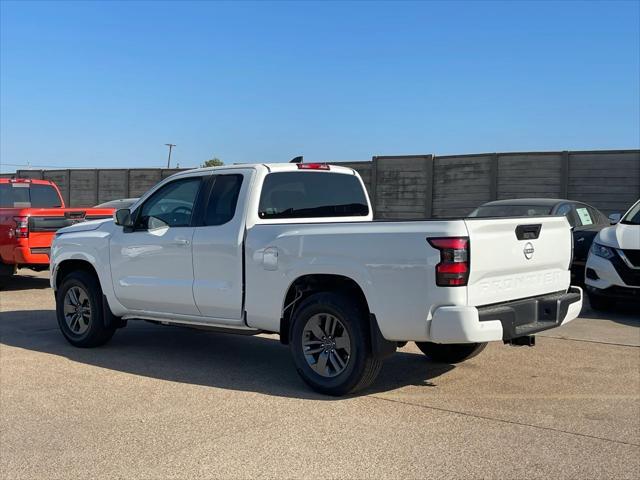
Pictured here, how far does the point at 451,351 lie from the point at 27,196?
10.3m

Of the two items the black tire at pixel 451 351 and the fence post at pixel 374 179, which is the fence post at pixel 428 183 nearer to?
the fence post at pixel 374 179

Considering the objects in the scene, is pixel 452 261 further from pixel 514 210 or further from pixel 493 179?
pixel 493 179

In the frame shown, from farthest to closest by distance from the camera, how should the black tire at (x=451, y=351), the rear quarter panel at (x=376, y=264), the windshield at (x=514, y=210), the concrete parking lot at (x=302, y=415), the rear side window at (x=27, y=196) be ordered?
the rear side window at (x=27, y=196)
the windshield at (x=514, y=210)
the black tire at (x=451, y=351)
the rear quarter panel at (x=376, y=264)
the concrete parking lot at (x=302, y=415)

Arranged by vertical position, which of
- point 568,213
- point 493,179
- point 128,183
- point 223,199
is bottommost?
point 568,213

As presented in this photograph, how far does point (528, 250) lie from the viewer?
5.21 meters

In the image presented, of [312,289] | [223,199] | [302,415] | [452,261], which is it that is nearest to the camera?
[452,261]

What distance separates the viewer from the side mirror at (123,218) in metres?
6.74

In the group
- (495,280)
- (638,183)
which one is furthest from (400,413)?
(638,183)

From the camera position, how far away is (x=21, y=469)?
401cm

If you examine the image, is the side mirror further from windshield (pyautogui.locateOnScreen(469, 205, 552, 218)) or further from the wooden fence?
the wooden fence

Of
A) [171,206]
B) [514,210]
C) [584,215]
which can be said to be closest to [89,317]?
[171,206]

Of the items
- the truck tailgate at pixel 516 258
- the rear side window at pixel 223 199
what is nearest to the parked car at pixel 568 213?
the truck tailgate at pixel 516 258

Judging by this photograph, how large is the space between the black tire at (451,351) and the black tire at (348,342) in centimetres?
131

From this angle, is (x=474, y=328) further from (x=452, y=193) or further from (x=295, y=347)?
(x=452, y=193)
